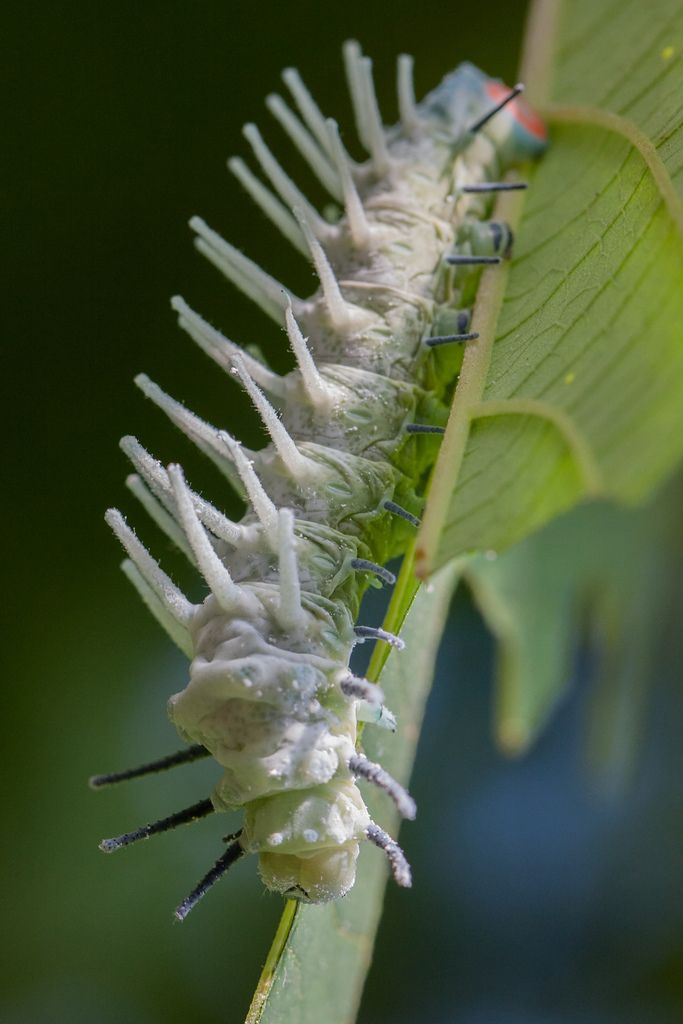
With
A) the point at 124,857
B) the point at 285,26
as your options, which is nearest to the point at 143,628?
the point at 124,857

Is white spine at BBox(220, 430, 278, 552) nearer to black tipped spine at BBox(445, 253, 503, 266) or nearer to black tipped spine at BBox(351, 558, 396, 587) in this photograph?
black tipped spine at BBox(351, 558, 396, 587)

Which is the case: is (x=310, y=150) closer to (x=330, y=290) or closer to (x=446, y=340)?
(x=330, y=290)

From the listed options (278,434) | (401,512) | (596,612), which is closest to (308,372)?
(278,434)

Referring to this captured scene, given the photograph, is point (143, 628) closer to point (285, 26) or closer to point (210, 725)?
point (285, 26)

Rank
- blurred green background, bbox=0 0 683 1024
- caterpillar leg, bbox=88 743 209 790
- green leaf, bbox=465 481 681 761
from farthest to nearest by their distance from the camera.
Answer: blurred green background, bbox=0 0 683 1024, green leaf, bbox=465 481 681 761, caterpillar leg, bbox=88 743 209 790

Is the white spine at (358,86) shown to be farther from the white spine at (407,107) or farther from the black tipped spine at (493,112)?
the black tipped spine at (493,112)

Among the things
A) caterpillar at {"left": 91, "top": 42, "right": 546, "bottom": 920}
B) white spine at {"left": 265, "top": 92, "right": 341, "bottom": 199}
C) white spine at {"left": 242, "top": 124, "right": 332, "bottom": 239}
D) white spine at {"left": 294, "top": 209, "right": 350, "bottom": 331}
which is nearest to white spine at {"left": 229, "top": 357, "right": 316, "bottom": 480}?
caterpillar at {"left": 91, "top": 42, "right": 546, "bottom": 920}
